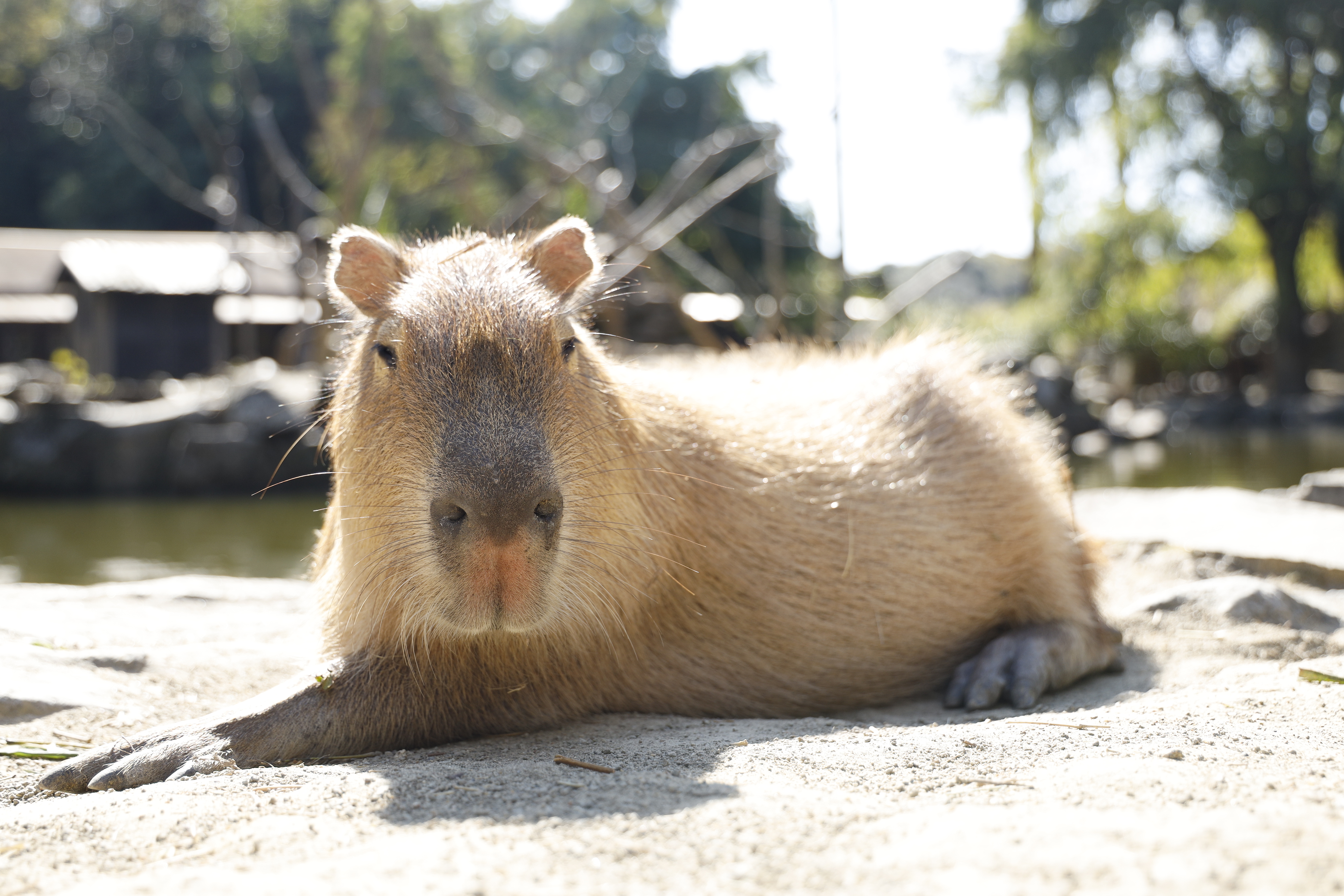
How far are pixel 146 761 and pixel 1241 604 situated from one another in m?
2.96

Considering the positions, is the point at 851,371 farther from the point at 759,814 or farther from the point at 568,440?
the point at 759,814

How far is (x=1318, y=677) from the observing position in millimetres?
2355

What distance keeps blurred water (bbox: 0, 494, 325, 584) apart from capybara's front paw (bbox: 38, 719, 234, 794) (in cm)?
363

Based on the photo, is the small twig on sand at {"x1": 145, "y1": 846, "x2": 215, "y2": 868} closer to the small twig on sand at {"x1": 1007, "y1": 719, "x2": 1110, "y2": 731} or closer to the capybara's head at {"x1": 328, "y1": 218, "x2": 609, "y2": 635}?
the capybara's head at {"x1": 328, "y1": 218, "x2": 609, "y2": 635}

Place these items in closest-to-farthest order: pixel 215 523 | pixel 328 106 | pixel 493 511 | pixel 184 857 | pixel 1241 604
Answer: pixel 184 857, pixel 493 511, pixel 1241 604, pixel 215 523, pixel 328 106

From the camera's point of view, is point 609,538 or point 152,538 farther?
point 152,538

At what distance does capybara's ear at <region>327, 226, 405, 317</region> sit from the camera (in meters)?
2.45

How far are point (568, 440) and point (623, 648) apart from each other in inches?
23.4

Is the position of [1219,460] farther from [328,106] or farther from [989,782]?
[328,106]

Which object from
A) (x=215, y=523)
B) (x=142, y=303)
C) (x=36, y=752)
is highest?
(x=142, y=303)

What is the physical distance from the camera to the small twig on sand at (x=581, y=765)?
5.86 ft

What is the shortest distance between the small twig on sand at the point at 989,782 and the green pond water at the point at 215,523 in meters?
3.62

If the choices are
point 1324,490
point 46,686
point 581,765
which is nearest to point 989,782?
point 581,765

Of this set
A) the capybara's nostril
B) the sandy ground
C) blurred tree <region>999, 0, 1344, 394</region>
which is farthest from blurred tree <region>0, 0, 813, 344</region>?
the capybara's nostril
